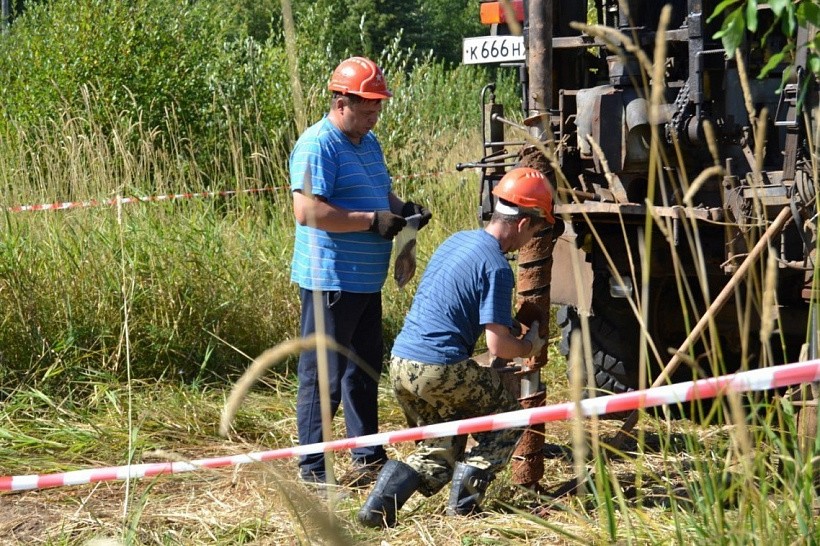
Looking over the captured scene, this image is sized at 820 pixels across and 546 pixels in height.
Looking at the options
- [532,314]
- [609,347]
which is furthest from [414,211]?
[609,347]

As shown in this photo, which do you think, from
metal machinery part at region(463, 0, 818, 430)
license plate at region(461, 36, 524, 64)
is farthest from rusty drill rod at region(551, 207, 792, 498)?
license plate at region(461, 36, 524, 64)

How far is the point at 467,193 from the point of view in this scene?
8789 millimetres

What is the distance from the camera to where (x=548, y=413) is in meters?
3.47

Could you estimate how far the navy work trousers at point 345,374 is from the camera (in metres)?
4.46

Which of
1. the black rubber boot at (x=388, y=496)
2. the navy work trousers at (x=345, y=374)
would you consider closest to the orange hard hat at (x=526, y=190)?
the navy work trousers at (x=345, y=374)

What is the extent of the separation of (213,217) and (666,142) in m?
3.41

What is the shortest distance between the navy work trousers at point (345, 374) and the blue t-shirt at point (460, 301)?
1.36ft

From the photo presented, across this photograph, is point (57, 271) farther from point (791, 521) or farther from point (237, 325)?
point (791, 521)

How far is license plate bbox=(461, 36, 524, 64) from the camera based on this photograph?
19.0 feet

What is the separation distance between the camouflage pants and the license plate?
229cm

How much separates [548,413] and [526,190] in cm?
81

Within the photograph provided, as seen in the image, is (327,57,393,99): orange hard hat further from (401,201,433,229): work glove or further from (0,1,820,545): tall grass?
(0,1,820,545): tall grass

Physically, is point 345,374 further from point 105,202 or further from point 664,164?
point 105,202

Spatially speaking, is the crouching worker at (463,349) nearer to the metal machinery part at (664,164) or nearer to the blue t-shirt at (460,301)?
the blue t-shirt at (460,301)
